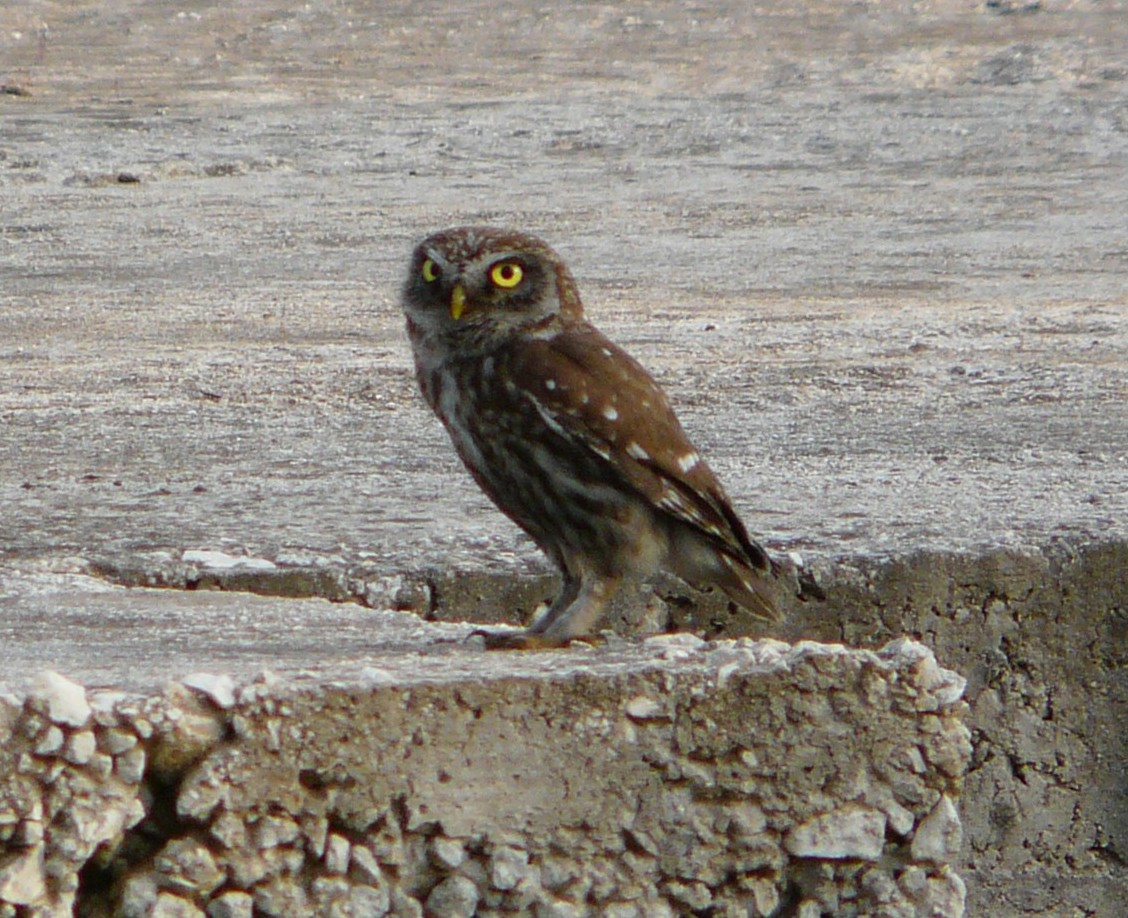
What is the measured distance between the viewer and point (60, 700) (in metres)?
2.68

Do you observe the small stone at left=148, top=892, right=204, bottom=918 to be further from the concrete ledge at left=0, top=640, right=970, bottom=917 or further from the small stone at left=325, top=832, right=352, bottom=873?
the small stone at left=325, top=832, right=352, bottom=873

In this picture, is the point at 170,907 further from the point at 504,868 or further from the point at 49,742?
the point at 504,868

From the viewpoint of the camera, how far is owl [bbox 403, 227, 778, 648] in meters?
4.39

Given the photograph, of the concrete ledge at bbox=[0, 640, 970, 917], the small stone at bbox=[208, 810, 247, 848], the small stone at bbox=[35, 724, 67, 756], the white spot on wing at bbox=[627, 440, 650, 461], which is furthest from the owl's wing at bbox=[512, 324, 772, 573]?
the small stone at bbox=[35, 724, 67, 756]

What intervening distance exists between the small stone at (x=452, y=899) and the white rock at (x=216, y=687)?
0.40 m

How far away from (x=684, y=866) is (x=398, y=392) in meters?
4.71

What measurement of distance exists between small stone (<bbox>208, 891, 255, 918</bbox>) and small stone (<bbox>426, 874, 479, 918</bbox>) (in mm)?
263

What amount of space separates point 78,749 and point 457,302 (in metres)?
2.01

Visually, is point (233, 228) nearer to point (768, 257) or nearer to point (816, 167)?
point (768, 257)

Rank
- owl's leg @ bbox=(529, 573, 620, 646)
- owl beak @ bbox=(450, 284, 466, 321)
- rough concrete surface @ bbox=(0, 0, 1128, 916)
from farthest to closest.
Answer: rough concrete surface @ bbox=(0, 0, 1128, 916)
owl beak @ bbox=(450, 284, 466, 321)
owl's leg @ bbox=(529, 573, 620, 646)

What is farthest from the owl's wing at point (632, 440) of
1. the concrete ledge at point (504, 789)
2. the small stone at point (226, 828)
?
the small stone at point (226, 828)

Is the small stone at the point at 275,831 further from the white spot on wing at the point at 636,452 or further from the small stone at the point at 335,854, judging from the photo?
the white spot on wing at the point at 636,452

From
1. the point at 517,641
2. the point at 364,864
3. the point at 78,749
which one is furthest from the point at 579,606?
the point at 78,749

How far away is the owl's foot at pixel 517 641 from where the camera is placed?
3.85 meters
